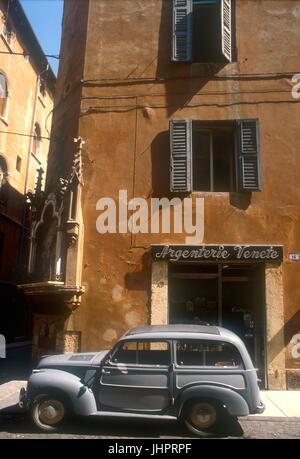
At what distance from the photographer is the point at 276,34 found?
10.4m

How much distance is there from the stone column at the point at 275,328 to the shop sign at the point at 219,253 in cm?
29

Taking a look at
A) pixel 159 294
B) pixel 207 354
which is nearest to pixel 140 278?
pixel 159 294

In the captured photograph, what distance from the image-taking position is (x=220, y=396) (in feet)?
19.0

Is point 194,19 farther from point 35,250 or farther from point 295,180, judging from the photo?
point 35,250

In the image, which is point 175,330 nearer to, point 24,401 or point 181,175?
point 24,401

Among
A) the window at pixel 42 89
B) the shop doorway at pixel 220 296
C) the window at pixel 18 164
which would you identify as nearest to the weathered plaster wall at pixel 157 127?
the shop doorway at pixel 220 296

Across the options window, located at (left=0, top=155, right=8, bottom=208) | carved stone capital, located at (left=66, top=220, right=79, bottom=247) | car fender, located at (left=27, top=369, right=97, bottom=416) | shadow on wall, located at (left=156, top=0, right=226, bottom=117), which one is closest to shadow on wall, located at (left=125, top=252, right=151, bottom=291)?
carved stone capital, located at (left=66, top=220, right=79, bottom=247)

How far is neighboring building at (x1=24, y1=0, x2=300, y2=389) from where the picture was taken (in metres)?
9.16

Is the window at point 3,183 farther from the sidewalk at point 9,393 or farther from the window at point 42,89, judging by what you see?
the sidewalk at point 9,393

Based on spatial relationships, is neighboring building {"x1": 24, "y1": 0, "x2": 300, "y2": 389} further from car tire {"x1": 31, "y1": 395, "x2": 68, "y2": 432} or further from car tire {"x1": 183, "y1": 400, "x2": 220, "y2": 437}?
car tire {"x1": 183, "y1": 400, "x2": 220, "y2": 437}

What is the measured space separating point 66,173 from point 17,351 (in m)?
8.59

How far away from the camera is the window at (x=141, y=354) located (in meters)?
6.20
